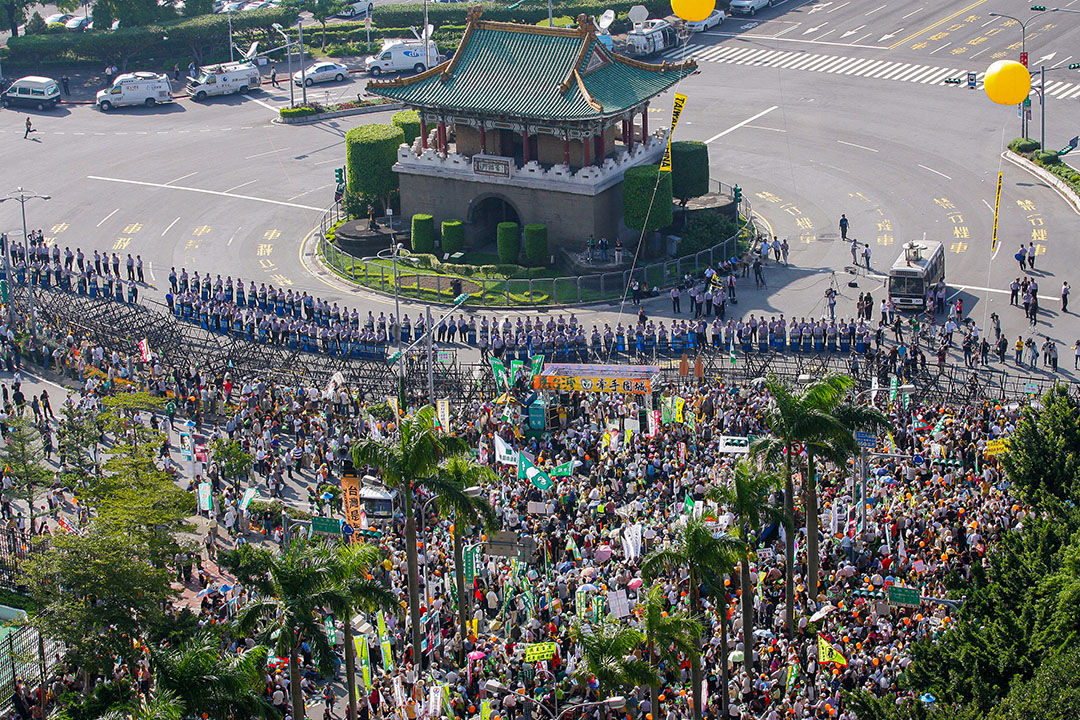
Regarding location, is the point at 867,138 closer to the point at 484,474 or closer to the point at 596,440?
the point at 596,440

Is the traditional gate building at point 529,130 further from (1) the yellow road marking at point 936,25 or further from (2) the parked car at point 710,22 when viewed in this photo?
(1) the yellow road marking at point 936,25

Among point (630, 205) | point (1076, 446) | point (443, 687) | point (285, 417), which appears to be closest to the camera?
point (443, 687)

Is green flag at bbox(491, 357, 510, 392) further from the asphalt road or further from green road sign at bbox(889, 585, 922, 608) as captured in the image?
green road sign at bbox(889, 585, 922, 608)

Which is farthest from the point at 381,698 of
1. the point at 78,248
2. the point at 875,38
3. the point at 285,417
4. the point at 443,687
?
the point at 875,38

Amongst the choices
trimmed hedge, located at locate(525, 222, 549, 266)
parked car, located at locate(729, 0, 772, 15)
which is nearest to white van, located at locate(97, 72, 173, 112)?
trimmed hedge, located at locate(525, 222, 549, 266)

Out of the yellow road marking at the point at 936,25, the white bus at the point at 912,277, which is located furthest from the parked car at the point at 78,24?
Result: the white bus at the point at 912,277

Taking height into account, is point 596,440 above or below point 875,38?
below

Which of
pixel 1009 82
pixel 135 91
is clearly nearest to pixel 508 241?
pixel 1009 82
